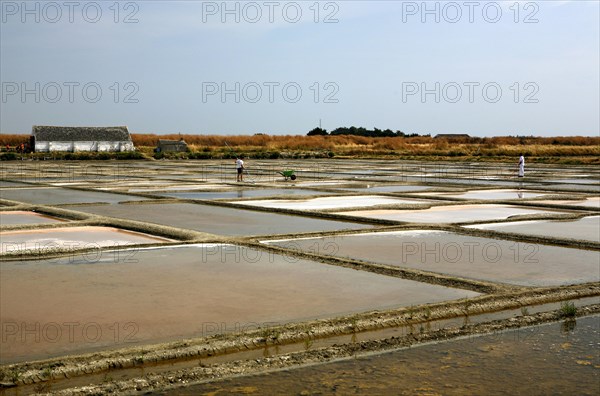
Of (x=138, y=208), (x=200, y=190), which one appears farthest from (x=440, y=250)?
(x=200, y=190)

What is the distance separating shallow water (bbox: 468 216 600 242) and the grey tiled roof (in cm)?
5444

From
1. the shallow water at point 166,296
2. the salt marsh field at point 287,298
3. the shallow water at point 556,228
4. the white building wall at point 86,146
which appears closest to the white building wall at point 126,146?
the white building wall at point 86,146

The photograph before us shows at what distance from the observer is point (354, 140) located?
92.9m

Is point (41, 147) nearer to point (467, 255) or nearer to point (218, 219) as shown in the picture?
point (218, 219)

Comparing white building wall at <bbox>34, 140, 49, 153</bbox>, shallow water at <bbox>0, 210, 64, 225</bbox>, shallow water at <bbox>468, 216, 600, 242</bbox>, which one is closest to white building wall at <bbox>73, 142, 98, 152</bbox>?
white building wall at <bbox>34, 140, 49, 153</bbox>

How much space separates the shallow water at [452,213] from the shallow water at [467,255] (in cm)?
198

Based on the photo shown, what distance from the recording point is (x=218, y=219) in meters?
13.6

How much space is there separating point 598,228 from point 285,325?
815 cm

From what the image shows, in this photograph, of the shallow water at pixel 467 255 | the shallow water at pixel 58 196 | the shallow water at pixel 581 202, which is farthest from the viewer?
the shallow water at pixel 58 196

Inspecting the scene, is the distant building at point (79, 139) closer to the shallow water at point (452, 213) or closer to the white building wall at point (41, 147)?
the white building wall at point (41, 147)

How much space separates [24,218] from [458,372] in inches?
424

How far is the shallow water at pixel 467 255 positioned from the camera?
8.07m

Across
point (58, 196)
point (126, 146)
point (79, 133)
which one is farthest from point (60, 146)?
point (58, 196)

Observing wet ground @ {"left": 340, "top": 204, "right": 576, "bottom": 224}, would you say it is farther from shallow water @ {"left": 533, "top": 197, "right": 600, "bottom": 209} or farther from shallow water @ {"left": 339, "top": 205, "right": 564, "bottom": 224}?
shallow water @ {"left": 533, "top": 197, "right": 600, "bottom": 209}
